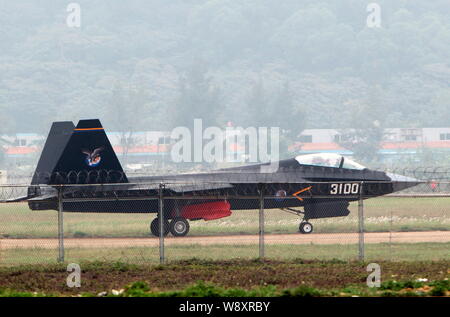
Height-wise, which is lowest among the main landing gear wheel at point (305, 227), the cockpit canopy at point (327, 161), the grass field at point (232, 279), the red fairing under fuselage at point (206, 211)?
the grass field at point (232, 279)

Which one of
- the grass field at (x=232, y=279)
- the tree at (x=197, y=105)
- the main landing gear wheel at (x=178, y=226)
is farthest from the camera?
the tree at (x=197, y=105)

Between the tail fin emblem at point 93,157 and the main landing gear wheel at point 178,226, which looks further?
the tail fin emblem at point 93,157

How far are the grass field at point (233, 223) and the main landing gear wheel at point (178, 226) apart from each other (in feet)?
5.94

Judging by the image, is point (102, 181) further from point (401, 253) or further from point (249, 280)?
point (249, 280)

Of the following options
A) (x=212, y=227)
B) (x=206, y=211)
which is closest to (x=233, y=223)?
(x=212, y=227)

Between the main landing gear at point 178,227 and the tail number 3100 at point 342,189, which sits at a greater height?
the tail number 3100 at point 342,189

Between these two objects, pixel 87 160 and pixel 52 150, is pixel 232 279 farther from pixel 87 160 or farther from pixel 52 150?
pixel 52 150

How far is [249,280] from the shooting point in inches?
677

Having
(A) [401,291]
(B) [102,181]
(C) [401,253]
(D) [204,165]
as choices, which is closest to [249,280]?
(A) [401,291]

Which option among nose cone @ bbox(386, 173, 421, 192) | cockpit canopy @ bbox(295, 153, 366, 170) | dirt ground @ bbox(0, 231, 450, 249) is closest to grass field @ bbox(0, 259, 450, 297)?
dirt ground @ bbox(0, 231, 450, 249)

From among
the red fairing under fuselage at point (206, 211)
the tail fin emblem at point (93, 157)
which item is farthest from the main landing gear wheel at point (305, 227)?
the tail fin emblem at point (93, 157)

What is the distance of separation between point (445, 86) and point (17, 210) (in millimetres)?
162684

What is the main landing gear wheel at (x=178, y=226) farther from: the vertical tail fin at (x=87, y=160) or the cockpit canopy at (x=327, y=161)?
the cockpit canopy at (x=327, y=161)

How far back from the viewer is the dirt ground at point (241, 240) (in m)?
26.9
